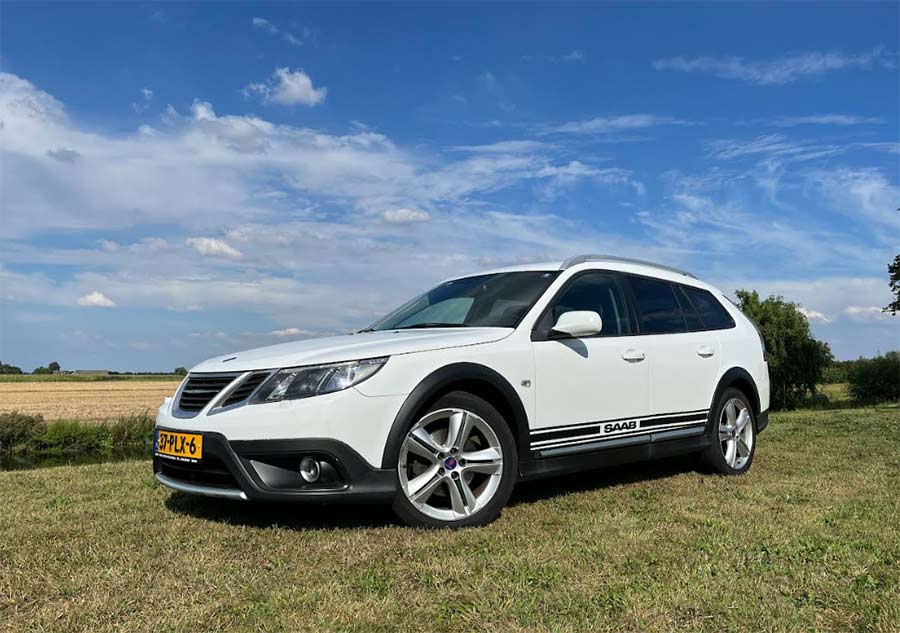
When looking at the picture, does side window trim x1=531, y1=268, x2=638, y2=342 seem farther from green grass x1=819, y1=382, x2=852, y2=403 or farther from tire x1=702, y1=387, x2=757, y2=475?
green grass x1=819, y1=382, x2=852, y2=403

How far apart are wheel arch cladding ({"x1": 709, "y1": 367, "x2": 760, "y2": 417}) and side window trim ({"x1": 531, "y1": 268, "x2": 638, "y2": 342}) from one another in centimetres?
124

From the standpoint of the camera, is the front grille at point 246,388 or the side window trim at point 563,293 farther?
the side window trim at point 563,293

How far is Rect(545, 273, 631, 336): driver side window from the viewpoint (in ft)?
16.6

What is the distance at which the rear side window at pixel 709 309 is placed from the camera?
6301 millimetres

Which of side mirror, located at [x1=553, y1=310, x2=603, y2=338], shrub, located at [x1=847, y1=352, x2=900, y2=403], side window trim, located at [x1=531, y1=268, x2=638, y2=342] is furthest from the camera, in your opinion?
shrub, located at [x1=847, y1=352, x2=900, y2=403]

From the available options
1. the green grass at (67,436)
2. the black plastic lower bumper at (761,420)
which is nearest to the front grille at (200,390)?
the black plastic lower bumper at (761,420)

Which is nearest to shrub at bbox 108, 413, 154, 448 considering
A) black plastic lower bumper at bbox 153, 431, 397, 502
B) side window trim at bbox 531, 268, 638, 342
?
side window trim at bbox 531, 268, 638, 342

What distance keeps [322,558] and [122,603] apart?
3.08 ft

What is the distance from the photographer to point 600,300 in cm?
532

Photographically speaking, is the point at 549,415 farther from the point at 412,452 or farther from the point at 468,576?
the point at 468,576

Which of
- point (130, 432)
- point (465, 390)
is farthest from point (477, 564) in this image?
point (130, 432)

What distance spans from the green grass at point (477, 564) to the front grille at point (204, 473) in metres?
0.27

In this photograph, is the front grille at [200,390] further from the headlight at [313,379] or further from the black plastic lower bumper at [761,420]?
the black plastic lower bumper at [761,420]

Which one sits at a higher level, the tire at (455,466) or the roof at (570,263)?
the roof at (570,263)
